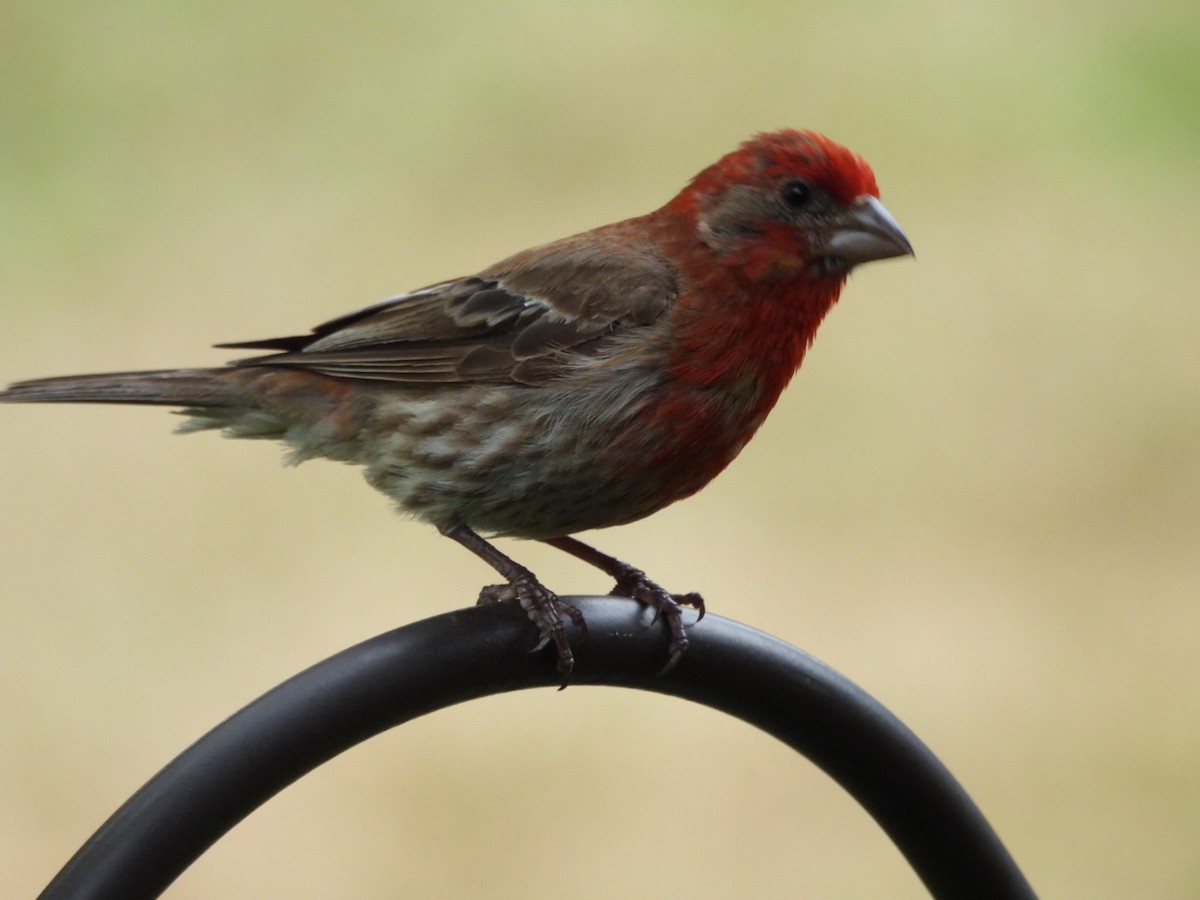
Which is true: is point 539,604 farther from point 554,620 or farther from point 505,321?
point 505,321

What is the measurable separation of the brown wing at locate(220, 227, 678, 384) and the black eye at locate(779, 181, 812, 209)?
29 cm

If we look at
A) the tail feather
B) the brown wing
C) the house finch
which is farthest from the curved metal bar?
the tail feather

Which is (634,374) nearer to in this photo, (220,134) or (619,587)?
(619,587)

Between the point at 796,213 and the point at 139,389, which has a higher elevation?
the point at 796,213

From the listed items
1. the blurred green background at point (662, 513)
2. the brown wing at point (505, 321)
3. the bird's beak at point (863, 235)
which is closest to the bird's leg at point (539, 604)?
the brown wing at point (505, 321)

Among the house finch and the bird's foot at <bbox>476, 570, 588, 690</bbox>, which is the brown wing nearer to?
the house finch

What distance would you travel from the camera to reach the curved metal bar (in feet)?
7.46

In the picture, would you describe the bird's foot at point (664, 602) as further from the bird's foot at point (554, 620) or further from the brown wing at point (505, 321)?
the brown wing at point (505, 321)

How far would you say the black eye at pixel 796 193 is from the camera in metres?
3.45

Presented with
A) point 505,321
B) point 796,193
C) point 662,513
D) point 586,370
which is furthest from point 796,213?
point 662,513

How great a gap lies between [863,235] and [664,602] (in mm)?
878

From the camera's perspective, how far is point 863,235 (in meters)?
3.37

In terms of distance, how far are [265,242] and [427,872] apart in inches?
115

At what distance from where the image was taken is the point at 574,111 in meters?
7.68
